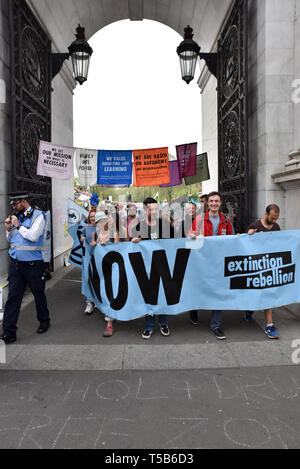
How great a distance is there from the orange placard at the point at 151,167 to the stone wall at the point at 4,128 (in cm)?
296

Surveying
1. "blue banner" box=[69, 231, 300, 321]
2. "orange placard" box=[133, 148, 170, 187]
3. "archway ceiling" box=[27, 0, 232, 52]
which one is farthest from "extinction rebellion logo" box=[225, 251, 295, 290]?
"archway ceiling" box=[27, 0, 232, 52]

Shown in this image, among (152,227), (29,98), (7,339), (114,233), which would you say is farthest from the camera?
(29,98)

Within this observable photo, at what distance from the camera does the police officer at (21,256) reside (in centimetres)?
500

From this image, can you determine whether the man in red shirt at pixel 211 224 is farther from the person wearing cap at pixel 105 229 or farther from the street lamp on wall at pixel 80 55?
the street lamp on wall at pixel 80 55

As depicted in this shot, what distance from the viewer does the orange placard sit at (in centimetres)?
875

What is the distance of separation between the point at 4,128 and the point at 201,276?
4983mm

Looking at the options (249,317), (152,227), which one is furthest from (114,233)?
(249,317)

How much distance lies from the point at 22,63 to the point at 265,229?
626 cm

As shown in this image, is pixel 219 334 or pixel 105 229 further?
pixel 105 229

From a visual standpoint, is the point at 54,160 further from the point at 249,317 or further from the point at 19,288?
the point at 249,317

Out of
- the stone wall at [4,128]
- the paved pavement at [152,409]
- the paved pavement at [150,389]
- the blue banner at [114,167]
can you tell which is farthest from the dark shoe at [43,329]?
the blue banner at [114,167]

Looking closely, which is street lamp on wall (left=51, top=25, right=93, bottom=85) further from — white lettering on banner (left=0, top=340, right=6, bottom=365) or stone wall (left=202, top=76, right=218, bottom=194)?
white lettering on banner (left=0, top=340, right=6, bottom=365)

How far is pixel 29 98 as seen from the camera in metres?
8.20
